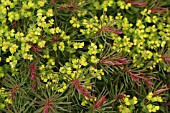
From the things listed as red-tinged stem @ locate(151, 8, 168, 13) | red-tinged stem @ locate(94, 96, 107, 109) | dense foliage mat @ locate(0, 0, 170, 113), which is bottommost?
red-tinged stem @ locate(94, 96, 107, 109)

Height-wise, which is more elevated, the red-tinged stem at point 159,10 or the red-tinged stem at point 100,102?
the red-tinged stem at point 159,10

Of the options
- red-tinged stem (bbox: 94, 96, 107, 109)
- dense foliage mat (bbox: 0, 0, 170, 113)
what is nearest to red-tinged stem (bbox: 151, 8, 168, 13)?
dense foliage mat (bbox: 0, 0, 170, 113)

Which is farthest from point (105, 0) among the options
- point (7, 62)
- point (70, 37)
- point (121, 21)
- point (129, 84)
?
point (7, 62)

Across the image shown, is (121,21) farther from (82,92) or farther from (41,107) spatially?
(41,107)

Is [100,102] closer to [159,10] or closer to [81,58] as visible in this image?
[81,58]

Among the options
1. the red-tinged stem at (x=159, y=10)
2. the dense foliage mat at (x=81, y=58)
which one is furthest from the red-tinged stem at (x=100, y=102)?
the red-tinged stem at (x=159, y=10)

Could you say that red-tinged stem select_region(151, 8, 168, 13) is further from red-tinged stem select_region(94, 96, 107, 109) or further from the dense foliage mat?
red-tinged stem select_region(94, 96, 107, 109)

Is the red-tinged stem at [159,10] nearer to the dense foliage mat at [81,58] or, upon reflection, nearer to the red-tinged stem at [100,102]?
the dense foliage mat at [81,58]

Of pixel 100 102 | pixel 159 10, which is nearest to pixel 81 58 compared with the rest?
→ pixel 100 102
